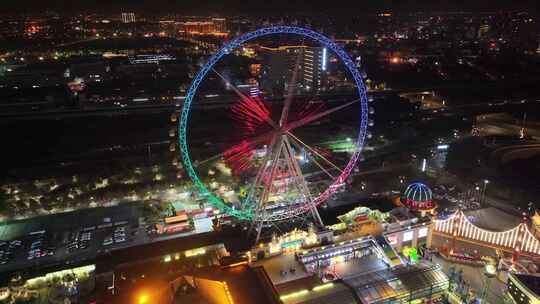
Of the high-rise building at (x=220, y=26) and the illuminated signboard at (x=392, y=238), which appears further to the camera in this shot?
the high-rise building at (x=220, y=26)

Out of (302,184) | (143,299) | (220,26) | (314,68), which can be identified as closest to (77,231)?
(143,299)

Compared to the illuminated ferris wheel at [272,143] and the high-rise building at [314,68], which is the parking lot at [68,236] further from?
the high-rise building at [314,68]

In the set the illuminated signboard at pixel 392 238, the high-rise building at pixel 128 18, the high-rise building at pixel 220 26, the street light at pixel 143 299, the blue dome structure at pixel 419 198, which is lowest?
the street light at pixel 143 299

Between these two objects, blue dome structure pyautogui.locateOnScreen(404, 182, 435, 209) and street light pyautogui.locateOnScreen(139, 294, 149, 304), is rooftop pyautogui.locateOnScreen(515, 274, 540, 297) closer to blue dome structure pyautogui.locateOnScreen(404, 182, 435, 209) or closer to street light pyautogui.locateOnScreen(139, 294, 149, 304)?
blue dome structure pyautogui.locateOnScreen(404, 182, 435, 209)

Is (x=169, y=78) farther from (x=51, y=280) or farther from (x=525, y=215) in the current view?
(x=525, y=215)

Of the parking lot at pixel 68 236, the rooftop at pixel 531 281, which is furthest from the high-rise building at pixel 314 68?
the rooftop at pixel 531 281

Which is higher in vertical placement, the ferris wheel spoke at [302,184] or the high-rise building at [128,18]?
the high-rise building at [128,18]
